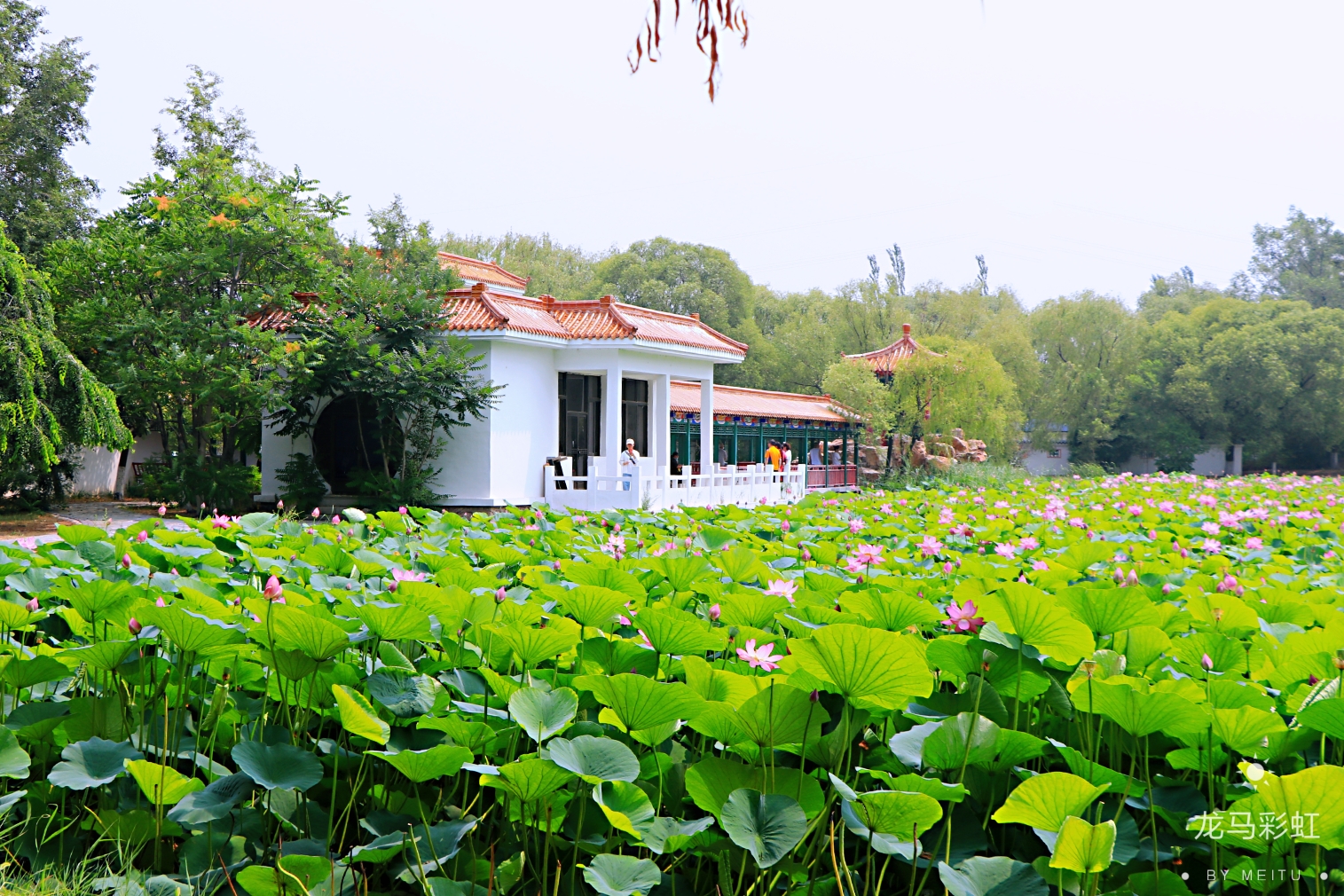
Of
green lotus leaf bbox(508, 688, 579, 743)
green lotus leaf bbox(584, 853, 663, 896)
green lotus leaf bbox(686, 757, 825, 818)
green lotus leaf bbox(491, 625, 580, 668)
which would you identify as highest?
green lotus leaf bbox(491, 625, 580, 668)

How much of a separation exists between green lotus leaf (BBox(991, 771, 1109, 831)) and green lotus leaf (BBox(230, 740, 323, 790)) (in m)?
1.01

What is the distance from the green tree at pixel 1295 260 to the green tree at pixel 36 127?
176ft

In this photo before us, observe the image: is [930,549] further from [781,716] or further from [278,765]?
[278,765]

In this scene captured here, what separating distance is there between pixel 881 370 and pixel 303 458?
1514 cm

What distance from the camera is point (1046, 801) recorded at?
1.22 metres

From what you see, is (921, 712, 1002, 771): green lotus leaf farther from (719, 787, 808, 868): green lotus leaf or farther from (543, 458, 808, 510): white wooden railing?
(543, 458, 808, 510): white wooden railing

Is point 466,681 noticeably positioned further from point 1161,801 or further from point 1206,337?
point 1206,337

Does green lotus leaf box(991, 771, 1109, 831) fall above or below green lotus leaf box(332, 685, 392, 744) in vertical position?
below

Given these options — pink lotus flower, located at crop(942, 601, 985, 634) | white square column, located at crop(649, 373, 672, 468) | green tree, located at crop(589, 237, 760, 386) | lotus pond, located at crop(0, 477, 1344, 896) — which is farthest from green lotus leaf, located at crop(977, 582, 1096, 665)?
green tree, located at crop(589, 237, 760, 386)

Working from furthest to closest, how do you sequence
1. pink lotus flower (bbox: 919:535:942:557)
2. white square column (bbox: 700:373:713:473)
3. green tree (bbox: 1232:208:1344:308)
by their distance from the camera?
green tree (bbox: 1232:208:1344:308) < white square column (bbox: 700:373:713:473) < pink lotus flower (bbox: 919:535:942:557)

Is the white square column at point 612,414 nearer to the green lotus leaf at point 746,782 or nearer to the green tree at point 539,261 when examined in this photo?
the green lotus leaf at point 746,782

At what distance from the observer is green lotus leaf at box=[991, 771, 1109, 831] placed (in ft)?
3.95

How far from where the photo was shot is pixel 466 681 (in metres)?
1.72

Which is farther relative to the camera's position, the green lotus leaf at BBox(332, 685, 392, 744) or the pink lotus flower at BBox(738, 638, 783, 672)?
the pink lotus flower at BBox(738, 638, 783, 672)
